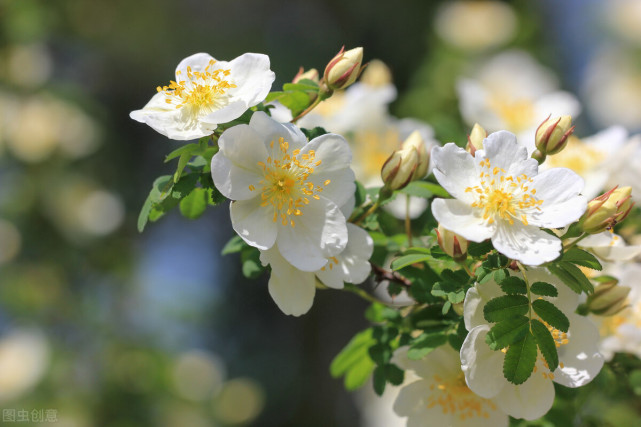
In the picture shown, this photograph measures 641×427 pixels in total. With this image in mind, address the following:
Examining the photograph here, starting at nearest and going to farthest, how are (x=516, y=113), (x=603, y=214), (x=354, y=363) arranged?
(x=603, y=214), (x=354, y=363), (x=516, y=113)

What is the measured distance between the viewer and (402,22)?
3867 millimetres

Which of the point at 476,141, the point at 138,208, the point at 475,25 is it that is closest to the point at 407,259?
the point at 476,141

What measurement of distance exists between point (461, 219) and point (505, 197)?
6 cm

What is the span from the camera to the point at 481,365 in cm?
78

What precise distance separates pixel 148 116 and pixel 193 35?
3.54 m

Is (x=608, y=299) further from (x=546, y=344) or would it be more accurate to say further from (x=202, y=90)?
(x=202, y=90)

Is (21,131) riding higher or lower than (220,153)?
lower

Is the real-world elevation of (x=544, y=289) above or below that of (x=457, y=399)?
above

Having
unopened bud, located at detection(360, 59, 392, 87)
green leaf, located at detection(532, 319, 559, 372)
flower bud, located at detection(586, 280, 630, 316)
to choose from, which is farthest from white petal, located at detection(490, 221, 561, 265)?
unopened bud, located at detection(360, 59, 392, 87)

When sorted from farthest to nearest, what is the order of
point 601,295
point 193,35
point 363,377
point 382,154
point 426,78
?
point 193,35 → point 426,78 → point 382,154 → point 363,377 → point 601,295

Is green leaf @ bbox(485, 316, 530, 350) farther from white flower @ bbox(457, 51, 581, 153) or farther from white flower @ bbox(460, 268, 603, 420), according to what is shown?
white flower @ bbox(457, 51, 581, 153)

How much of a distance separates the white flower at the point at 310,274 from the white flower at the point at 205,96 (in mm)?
173

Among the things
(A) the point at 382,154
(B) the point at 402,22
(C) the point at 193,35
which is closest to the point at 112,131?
(C) the point at 193,35

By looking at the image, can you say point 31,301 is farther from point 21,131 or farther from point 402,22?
point 402,22
